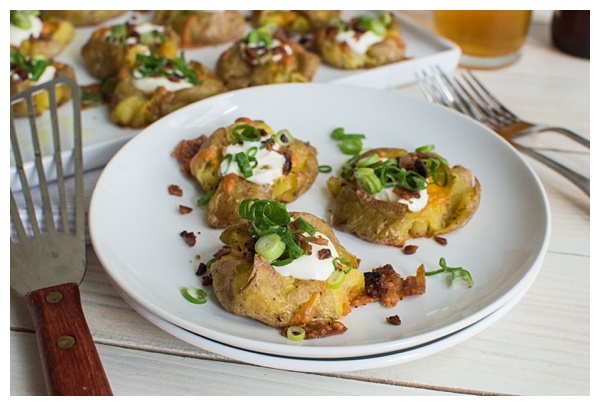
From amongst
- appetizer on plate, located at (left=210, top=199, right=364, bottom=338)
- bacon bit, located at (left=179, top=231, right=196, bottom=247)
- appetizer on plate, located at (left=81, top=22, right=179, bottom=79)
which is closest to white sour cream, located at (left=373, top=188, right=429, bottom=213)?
appetizer on plate, located at (left=210, top=199, right=364, bottom=338)

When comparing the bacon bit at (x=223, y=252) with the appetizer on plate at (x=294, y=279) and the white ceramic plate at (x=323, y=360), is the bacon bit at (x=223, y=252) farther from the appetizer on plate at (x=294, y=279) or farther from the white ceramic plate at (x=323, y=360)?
the white ceramic plate at (x=323, y=360)

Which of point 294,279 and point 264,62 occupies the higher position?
point 294,279

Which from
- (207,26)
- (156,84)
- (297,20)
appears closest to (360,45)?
(297,20)

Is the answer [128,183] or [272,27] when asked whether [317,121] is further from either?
[272,27]

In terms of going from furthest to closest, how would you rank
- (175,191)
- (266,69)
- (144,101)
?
(266,69)
(144,101)
(175,191)

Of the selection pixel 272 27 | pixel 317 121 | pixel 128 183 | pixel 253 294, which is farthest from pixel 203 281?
pixel 272 27

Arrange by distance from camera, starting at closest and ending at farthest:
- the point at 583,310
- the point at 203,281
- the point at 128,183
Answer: the point at 203,281
the point at 583,310
the point at 128,183

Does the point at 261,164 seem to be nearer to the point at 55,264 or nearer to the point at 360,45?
the point at 55,264

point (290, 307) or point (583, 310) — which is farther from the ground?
point (290, 307)
